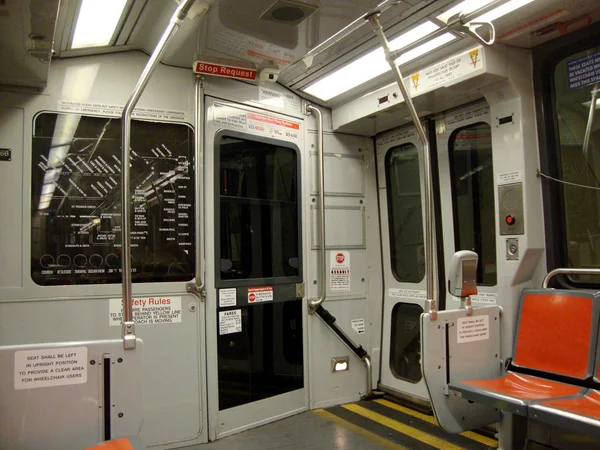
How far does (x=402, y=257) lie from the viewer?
4961 mm

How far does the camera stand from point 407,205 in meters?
4.90

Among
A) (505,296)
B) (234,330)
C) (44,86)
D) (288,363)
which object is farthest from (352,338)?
(44,86)

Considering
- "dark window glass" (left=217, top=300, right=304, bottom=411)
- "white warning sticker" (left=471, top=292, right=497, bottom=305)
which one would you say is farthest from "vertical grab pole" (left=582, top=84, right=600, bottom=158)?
"dark window glass" (left=217, top=300, right=304, bottom=411)

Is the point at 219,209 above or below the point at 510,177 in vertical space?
below

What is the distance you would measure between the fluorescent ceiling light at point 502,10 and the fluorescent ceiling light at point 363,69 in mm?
291

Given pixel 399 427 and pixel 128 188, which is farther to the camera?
pixel 399 427

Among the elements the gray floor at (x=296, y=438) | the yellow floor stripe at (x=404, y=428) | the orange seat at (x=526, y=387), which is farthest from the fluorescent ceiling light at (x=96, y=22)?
the yellow floor stripe at (x=404, y=428)

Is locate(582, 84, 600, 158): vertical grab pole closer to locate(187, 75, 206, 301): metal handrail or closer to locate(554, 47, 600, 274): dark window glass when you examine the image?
locate(554, 47, 600, 274): dark window glass

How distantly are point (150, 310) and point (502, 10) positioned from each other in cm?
311

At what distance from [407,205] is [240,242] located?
172 centimetres

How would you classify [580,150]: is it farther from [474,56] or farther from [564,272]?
[474,56]

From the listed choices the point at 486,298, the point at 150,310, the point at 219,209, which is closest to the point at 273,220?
the point at 219,209

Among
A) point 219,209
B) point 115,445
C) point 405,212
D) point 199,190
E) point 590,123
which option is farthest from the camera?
point 405,212

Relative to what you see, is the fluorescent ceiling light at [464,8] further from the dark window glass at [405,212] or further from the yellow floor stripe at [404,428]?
the yellow floor stripe at [404,428]
